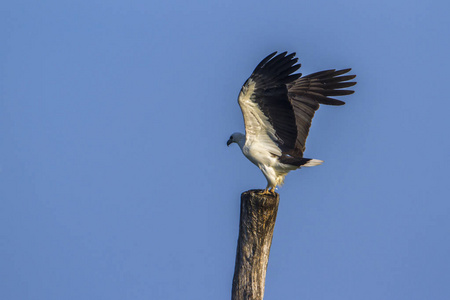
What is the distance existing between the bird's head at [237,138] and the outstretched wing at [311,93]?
864 millimetres

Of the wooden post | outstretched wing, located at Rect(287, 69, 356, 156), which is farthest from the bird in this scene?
the wooden post

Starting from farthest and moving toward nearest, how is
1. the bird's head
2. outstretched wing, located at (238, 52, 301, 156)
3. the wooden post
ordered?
the bird's head → outstretched wing, located at (238, 52, 301, 156) → the wooden post

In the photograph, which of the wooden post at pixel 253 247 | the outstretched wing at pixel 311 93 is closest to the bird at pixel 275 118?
the outstretched wing at pixel 311 93

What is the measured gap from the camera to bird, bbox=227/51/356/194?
9141 mm

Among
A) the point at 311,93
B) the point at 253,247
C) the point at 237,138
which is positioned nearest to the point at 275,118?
the point at 237,138

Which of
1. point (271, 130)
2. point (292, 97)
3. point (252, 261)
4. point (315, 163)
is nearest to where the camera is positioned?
point (252, 261)

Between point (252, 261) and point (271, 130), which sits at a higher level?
point (271, 130)

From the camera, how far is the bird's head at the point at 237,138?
33.1 feet

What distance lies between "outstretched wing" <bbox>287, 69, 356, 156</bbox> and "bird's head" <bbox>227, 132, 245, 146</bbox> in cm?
86

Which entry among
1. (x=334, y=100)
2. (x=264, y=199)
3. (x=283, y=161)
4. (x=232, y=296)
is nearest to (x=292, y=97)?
(x=334, y=100)

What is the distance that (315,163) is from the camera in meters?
8.91

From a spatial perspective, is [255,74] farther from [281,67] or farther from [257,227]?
[257,227]

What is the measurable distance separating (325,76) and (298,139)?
1.42 m

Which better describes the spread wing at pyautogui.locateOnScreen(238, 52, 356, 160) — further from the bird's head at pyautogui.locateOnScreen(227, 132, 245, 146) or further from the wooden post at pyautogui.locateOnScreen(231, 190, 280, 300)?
the wooden post at pyautogui.locateOnScreen(231, 190, 280, 300)
